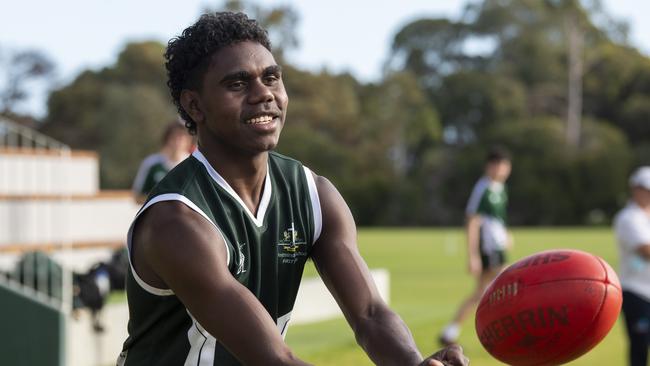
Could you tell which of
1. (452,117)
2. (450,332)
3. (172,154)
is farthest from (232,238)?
(452,117)

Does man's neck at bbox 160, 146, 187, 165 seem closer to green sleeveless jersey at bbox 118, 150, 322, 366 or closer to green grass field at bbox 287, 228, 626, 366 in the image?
green grass field at bbox 287, 228, 626, 366

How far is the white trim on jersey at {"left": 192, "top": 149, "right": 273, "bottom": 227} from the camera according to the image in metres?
3.60

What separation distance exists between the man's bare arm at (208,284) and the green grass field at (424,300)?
7222mm

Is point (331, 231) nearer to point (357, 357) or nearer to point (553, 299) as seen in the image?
point (553, 299)

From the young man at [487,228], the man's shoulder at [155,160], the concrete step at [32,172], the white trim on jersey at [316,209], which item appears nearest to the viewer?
the white trim on jersey at [316,209]

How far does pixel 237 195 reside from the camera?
3621 millimetres

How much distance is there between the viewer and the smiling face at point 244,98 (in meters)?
3.50

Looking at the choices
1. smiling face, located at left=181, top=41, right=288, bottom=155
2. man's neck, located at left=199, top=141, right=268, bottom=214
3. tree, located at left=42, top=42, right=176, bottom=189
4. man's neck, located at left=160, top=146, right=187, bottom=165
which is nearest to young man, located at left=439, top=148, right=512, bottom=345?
man's neck, located at left=160, top=146, right=187, bottom=165

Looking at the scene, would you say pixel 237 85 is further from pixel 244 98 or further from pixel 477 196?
pixel 477 196

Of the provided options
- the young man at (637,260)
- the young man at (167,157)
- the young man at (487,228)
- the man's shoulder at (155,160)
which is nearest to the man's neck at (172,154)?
the young man at (167,157)

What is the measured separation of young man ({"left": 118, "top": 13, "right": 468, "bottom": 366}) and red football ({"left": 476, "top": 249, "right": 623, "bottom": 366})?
1.70 ft

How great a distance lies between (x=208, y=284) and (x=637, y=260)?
607cm

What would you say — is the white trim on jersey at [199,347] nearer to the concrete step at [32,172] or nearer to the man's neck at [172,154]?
the man's neck at [172,154]

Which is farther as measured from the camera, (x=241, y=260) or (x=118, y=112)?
(x=118, y=112)
